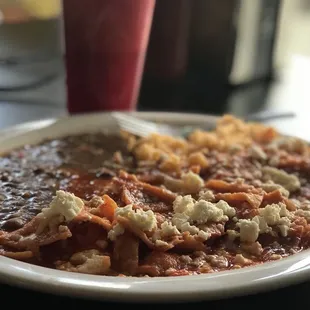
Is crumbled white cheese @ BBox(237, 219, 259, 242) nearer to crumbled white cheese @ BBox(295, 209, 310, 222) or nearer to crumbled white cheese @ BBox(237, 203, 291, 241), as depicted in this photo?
crumbled white cheese @ BBox(237, 203, 291, 241)

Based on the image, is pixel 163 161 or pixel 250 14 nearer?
pixel 163 161

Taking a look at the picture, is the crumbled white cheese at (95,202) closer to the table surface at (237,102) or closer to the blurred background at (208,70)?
the table surface at (237,102)

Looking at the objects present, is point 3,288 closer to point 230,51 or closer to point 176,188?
point 176,188

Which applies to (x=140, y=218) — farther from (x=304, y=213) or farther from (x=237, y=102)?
(x=237, y=102)

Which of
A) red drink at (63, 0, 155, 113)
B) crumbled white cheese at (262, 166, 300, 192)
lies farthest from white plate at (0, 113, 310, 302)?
red drink at (63, 0, 155, 113)

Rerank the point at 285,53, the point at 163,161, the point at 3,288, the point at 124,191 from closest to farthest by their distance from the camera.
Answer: the point at 3,288 → the point at 124,191 → the point at 163,161 → the point at 285,53

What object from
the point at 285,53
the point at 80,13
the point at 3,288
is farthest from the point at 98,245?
the point at 285,53
